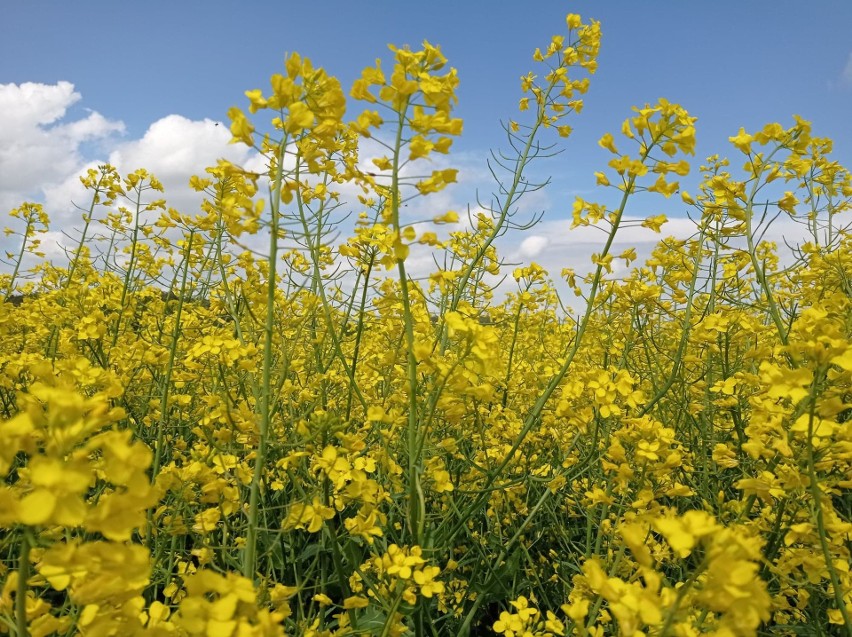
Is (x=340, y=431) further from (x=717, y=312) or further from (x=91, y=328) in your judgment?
(x=717, y=312)

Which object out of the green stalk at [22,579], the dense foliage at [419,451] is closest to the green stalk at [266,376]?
the dense foliage at [419,451]

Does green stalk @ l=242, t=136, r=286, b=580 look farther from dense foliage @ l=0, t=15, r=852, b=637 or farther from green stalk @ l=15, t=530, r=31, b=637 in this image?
green stalk @ l=15, t=530, r=31, b=637

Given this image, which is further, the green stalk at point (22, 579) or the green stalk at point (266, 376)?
the green stalk at point (266, 376)

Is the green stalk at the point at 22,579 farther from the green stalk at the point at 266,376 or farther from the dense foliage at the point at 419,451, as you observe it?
the green stalk at the point at 266,376

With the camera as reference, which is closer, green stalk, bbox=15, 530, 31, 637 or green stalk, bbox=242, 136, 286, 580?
green stalk, bbox=15, 530, 31, 637

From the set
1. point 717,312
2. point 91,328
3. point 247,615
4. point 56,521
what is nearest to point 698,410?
point 717,312

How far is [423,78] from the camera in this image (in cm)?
186

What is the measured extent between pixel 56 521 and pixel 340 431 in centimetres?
119

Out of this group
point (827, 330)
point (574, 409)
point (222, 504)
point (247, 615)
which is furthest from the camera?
point (574, 409)

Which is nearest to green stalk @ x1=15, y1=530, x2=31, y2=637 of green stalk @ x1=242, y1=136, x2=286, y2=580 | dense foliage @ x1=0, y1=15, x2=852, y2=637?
dense foliage @ x1=0, y1=15, x2=852, y2=637

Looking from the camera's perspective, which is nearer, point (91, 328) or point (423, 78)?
point (423, 78)

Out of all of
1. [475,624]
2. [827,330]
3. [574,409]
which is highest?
[827,330]

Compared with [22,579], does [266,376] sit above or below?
above

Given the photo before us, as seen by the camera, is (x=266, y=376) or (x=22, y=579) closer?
(x=22, y=579)
